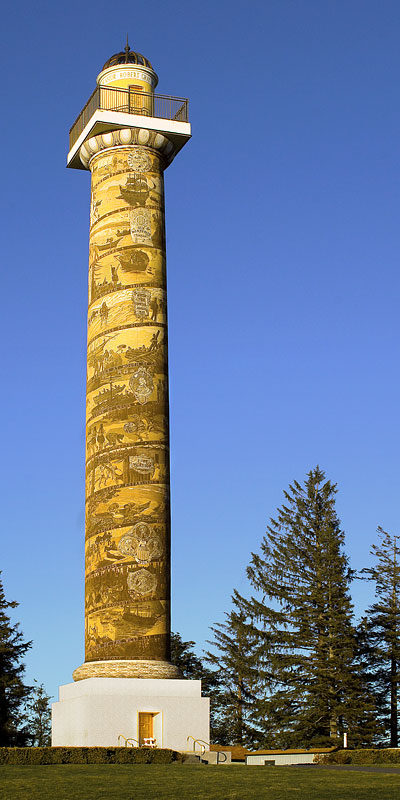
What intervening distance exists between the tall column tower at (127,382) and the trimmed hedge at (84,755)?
343cm

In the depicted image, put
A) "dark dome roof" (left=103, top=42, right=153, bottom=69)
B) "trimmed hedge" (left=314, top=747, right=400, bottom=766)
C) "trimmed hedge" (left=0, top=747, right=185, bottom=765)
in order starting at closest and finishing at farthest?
"trimmed hedge" (left=0, top=747, right=185, bottom=765)
"trimmed hedge" (left=314, top=747, right=400, bottom=766)
"dark dome roof" (left=103, top=42, right=153, bottom=69)

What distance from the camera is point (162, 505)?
24.8m

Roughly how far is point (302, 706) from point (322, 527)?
6.56 m

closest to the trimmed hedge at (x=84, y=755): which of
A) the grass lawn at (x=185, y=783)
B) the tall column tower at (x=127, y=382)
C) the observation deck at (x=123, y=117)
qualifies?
the grass lawn at (x=185, y=783)

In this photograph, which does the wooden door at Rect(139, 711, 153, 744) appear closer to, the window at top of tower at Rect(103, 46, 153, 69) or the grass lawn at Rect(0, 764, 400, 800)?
the grass lawn at Rect(0, 764, 400, 800)

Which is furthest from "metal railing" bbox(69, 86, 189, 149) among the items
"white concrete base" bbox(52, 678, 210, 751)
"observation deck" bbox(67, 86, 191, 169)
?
"white concrete base" bbox(52, 678, 210, 751)

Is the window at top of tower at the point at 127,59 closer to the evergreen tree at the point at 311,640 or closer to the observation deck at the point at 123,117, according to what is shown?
the observation deck at the point at 123,117

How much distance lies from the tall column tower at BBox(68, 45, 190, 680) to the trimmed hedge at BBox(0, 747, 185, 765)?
343 centimetres

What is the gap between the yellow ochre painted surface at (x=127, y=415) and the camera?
24.0 metres

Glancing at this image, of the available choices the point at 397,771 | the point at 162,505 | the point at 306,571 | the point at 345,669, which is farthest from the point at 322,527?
the point at 397,771

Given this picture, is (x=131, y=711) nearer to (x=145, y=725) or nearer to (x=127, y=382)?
(x=145, y=725)

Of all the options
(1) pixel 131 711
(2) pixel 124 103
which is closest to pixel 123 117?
(2) pixel 124 103

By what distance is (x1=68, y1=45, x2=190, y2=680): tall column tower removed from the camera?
78.4 feet

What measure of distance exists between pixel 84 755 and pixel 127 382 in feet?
29.6
